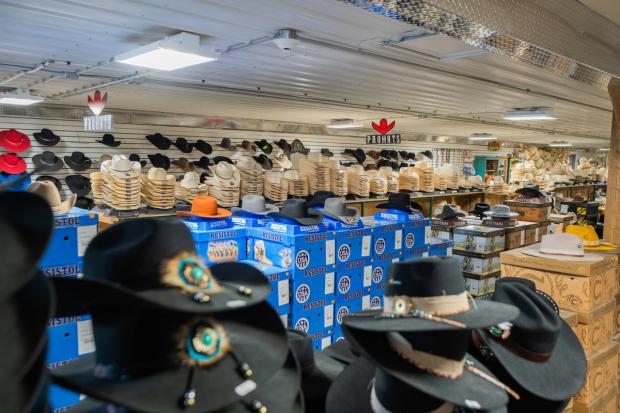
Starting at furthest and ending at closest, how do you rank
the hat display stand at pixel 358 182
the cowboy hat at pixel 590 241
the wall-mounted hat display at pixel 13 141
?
the hat display stand at pixel 358 182, the wall-mounted hat display at pixel 13 141, the cowboy hat at pixel 590 241

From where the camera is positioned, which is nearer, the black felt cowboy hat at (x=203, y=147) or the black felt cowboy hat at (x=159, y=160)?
the black felt cowboy hat at (x=159, y=160)

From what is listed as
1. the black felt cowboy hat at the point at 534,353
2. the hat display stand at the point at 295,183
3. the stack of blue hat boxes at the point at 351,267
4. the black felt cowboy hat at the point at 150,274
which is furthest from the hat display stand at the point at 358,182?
the black felt cowboy hat at the point at 150,274

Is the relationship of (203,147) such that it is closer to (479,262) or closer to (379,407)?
(479,262)

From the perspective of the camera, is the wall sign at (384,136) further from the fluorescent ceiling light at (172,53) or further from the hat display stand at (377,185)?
the fluorescent ceiling light at (172,53)

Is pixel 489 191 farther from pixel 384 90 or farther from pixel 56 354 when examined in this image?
pixel 56 354

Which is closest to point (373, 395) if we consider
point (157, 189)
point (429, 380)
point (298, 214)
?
point (429, 380)

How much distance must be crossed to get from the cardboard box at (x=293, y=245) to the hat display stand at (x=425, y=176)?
6.22 m

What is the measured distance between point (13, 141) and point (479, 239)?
6.51 meters

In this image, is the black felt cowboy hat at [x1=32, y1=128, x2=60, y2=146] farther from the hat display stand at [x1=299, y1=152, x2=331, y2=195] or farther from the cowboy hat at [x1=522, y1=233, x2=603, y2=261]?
the cowboy hat at [x1=522, y1=233, x2=603, y2=261]

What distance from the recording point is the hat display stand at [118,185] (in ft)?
19.2

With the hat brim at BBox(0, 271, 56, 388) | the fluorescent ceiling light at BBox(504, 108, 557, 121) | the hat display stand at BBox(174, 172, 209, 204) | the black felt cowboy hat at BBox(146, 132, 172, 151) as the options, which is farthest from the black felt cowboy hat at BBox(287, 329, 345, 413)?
the fluorescent ceiling light at BBox(504, 108, 557, 121)

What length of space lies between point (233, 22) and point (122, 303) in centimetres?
289

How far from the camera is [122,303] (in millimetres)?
974

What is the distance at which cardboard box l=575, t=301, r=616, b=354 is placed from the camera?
2900 millimetres
